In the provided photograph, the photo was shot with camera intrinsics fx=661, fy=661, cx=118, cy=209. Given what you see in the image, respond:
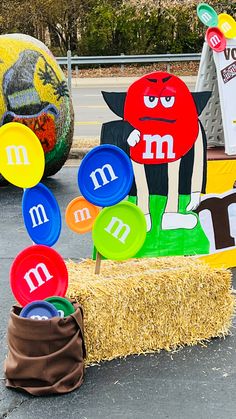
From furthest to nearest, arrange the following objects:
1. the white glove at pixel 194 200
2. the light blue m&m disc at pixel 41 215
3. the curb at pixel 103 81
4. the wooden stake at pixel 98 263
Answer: the curb at pixel 103 81
the white glove at pixel 194 200
the wooden stake at pixel 98 263
the light blue m&m disc at pixel 41 215

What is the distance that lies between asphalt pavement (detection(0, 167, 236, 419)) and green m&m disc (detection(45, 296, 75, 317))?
0.44 m

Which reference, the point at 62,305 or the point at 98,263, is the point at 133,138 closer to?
the point at 98,263

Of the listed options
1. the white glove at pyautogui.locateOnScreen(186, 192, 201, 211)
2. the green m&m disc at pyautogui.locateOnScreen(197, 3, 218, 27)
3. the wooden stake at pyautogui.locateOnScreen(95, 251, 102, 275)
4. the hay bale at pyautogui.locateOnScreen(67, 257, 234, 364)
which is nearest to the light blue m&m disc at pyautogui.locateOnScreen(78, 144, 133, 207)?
the wooden stake at pyautogui.locateOnScreen(95, 251, 102, 275)

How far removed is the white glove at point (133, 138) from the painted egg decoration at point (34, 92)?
3.94m

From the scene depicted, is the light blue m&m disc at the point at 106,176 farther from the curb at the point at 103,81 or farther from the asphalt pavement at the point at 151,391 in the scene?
the curb at the point at 103,81

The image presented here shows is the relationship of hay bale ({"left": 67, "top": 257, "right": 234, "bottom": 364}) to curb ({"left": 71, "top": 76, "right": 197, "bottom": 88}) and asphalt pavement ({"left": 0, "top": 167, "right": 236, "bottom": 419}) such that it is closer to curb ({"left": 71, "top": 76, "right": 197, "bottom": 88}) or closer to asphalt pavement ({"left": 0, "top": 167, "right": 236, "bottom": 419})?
asphalt pavement ({"left": 0, "top": 167, "right": 236, "bottom": 419})

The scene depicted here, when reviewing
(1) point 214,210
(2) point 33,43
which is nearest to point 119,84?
(2) point 33,43

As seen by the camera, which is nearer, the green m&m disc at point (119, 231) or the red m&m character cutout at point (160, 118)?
the green m&m disc at point (119, 231)

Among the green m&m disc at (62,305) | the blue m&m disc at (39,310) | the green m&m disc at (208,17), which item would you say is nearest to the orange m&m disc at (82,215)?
the green m&m disc at (62,305)

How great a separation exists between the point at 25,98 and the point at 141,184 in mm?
3995

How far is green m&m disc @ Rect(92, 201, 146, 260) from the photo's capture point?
13.1 feet

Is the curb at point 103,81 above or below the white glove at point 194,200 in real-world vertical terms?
below

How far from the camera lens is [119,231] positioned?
13.1 ft

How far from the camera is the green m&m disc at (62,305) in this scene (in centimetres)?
367
